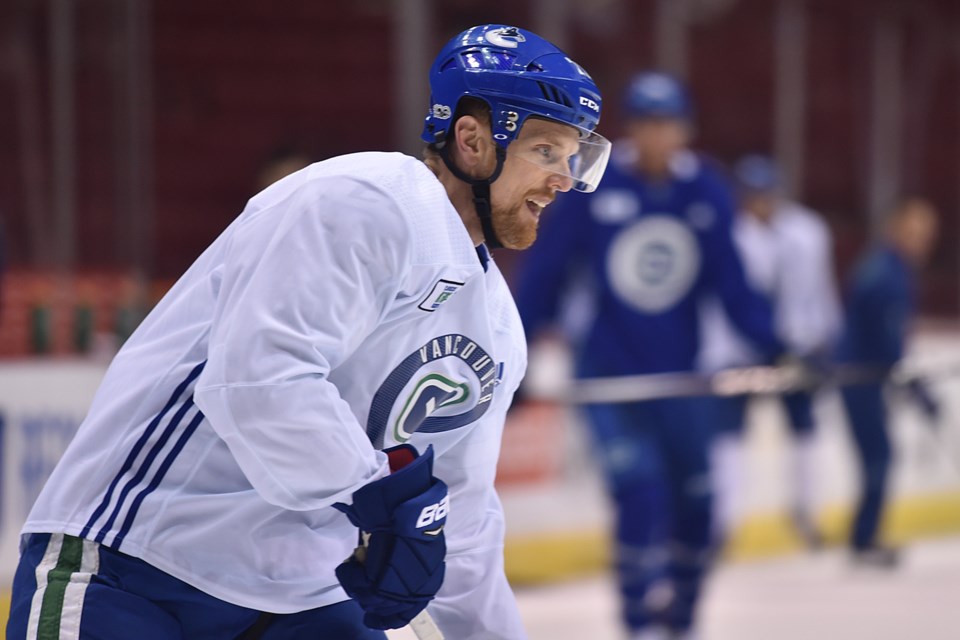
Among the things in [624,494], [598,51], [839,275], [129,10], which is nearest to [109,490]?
[624,494]

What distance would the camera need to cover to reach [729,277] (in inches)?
168

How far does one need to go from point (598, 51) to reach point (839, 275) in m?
2.83

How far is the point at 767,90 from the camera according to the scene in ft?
29.1

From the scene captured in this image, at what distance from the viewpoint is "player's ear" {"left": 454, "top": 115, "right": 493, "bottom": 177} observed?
68.6 inches

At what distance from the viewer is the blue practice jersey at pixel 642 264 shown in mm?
4199

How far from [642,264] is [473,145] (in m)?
2.47

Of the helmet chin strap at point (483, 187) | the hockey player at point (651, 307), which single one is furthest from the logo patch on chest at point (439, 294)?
the hockey player at point (651, 307)

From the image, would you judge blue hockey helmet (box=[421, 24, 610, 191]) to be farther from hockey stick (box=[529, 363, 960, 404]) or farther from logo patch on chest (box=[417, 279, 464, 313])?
hockey stick (box=[529, 363, 960, 404])

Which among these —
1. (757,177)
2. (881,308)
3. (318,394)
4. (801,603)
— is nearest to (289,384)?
(318,394)

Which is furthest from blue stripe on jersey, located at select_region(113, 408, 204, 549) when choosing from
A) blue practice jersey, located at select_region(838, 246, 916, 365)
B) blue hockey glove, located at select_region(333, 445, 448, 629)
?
blue practice jersey, located at select_region(838, 246, 916, 365)

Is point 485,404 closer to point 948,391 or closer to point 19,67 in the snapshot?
point 19,67

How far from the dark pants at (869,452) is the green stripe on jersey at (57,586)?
14.9ft

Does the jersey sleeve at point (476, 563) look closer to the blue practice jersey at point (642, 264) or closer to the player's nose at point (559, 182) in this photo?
the player's nose at point (559, 182)

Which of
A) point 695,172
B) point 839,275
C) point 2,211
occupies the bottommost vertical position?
point 839,275
